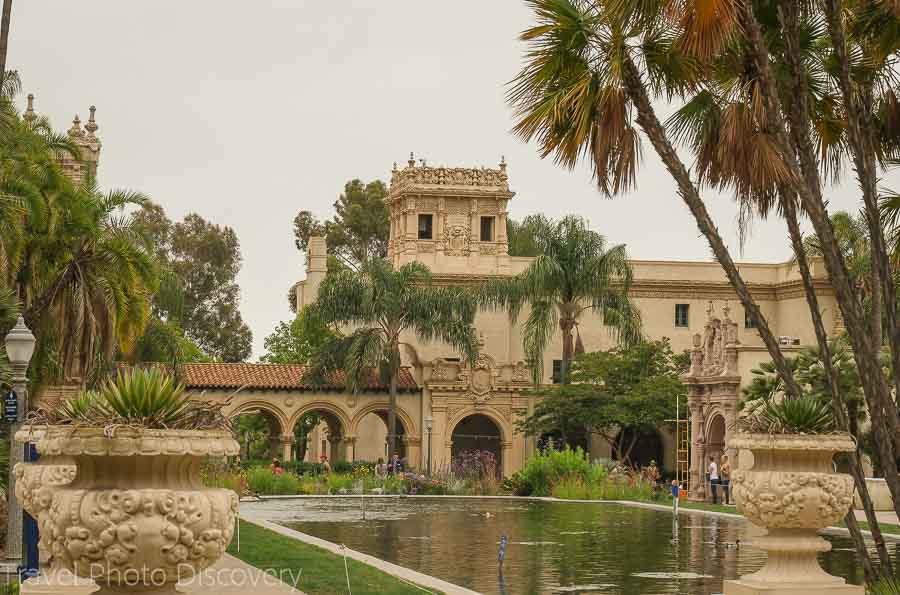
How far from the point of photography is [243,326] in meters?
87.3

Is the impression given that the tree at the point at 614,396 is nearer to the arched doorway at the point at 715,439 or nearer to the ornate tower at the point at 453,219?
the arched doorway at the point at 715,439

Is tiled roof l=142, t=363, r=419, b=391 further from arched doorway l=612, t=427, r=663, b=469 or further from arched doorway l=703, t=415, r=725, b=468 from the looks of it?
arched doorway l=703, t=415, r=725, b=468

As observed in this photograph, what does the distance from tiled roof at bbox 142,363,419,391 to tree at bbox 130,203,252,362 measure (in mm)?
28099

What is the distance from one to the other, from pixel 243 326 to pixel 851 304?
75.2 metres

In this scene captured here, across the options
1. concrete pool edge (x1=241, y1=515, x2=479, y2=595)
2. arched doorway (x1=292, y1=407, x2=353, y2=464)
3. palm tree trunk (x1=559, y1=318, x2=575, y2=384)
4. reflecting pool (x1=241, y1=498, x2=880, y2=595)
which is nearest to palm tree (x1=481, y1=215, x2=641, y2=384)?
palm tree trunk (x1=559, y1=318, x2=575, y2=384)

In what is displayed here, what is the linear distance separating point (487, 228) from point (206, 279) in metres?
27.2

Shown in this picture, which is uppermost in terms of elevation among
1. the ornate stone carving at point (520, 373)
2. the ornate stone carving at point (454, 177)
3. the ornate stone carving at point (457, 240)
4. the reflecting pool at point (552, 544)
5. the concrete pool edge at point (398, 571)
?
the ornate stone carving at point (454, 177)

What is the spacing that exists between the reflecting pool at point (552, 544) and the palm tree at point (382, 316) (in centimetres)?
1513

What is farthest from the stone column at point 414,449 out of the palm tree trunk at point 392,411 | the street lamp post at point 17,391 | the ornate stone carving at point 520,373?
the street lamp post at point 17,391

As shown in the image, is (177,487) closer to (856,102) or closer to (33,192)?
(856,102)

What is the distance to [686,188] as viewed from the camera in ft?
47.7

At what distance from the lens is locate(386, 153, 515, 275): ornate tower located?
210 ft

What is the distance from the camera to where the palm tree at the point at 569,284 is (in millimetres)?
54156

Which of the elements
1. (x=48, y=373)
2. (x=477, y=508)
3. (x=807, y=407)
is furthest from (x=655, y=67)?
(x=477, y=508)
